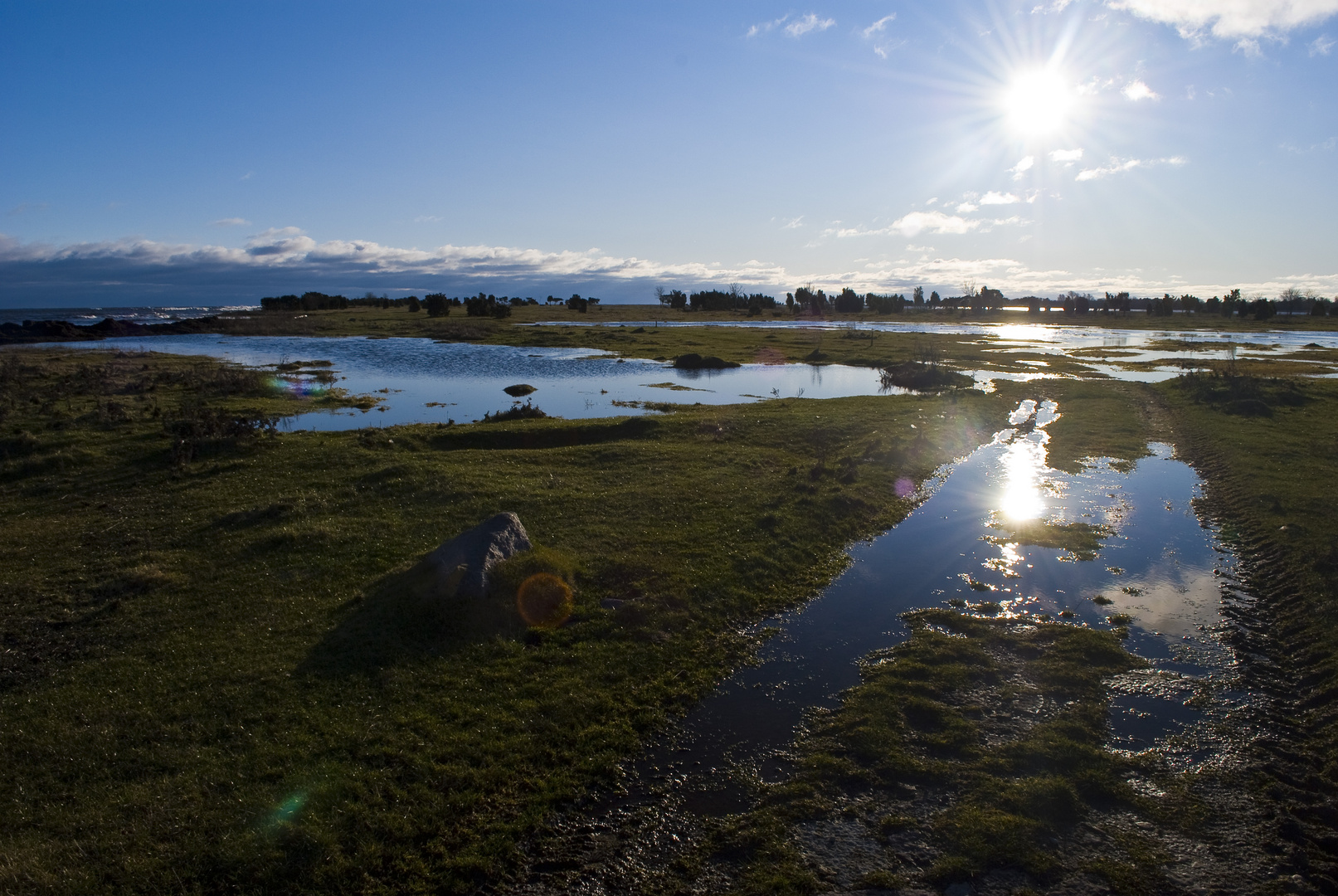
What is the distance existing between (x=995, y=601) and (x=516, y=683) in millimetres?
12684

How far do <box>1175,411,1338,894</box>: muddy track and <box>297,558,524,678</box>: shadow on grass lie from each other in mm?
13854

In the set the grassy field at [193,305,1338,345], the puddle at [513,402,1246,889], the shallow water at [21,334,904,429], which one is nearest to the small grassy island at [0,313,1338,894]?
the puddle at [513,402,1246,889]

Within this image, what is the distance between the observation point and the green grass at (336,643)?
9.66m

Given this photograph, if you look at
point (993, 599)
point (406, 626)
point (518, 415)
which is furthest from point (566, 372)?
point (406, 626)

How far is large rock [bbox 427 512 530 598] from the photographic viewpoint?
15766mm

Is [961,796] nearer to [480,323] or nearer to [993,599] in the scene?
[993,599]

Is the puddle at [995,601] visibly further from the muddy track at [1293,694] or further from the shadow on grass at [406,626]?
the shadow on grass at [406,626]

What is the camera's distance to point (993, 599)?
60.5 feet

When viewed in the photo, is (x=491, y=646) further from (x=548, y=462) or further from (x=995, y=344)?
(x=995, y=344)

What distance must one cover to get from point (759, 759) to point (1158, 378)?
226 feet

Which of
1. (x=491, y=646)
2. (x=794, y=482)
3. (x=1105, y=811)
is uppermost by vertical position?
(x=794, y=482)

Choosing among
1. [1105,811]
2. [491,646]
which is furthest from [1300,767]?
[491,646]

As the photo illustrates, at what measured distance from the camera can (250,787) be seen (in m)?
10.3

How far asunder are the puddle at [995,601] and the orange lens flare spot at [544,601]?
170 inches
